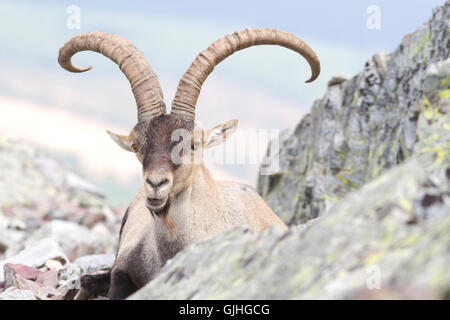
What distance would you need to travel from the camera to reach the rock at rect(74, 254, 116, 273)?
1027 cm

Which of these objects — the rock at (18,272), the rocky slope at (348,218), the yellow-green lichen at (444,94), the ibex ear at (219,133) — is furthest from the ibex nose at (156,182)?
the yellow-green lichen at (444,94)

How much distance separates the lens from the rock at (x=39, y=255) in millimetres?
10547

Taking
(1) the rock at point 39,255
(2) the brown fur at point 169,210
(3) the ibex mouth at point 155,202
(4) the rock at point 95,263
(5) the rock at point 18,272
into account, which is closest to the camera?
(3) the ibex mouth at point 155,202

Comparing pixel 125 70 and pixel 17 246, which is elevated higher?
pixel 125 70

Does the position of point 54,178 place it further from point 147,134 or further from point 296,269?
point 296,269

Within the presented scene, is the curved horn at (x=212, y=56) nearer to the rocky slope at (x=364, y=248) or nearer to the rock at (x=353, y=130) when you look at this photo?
the rocky slope at (x=364, y=248)

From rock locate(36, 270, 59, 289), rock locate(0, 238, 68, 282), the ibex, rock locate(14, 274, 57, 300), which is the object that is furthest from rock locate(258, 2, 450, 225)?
rock locate(14, 274, 57, 300)

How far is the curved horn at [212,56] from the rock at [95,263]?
3.73 m

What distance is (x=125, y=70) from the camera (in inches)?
346

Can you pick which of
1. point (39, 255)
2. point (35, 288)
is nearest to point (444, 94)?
point (35, 288)

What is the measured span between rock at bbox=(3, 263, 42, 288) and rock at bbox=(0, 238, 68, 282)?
80cm

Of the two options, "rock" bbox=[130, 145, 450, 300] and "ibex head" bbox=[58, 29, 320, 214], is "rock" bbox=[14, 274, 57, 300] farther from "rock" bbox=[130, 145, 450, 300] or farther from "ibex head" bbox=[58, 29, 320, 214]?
"rock" bbox=[130, 145, 450, 300]
